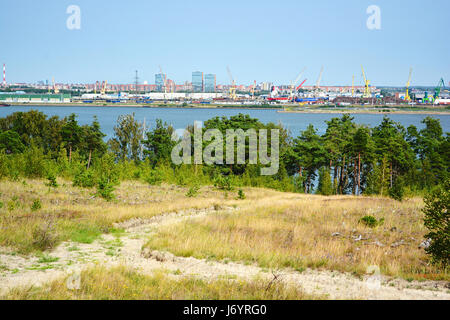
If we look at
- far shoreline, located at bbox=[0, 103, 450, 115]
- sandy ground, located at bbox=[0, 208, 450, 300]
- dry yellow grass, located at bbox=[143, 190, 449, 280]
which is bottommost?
dry yellow grass, located at bbox=[143, 190, 449, 280]

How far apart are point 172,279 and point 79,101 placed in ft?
618

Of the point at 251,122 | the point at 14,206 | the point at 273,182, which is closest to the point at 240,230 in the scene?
the point at 14,206

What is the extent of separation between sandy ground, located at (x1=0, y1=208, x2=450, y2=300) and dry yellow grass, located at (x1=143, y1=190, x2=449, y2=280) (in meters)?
0.46

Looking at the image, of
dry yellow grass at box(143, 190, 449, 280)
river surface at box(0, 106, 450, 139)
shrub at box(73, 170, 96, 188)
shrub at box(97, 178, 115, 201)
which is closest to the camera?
dry yellow grass at box(143, 190, 449, 280)

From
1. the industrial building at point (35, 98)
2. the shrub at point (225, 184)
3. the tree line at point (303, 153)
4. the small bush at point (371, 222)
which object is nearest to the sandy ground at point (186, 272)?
the small bush at point (371, 222)

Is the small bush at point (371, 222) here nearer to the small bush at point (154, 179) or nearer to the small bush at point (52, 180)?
the small bush at point (52, 180)

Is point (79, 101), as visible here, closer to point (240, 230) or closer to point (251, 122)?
point (251, 122)

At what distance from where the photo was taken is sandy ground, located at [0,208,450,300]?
7.18 metres

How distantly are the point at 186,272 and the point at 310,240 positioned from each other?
4592 mm

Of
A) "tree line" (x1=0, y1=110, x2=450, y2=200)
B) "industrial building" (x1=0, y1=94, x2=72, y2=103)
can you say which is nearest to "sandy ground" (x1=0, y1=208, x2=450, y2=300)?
"tree line" (x1=0, y1=110, x2=450, y2=200)

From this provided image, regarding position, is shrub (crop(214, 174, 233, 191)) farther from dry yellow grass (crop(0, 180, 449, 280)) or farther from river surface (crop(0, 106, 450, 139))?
river surface (crop(0, 106, 450, 139))

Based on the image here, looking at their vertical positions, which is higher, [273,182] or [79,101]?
[79,101]

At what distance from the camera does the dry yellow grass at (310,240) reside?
366 inches

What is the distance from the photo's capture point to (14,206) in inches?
534
